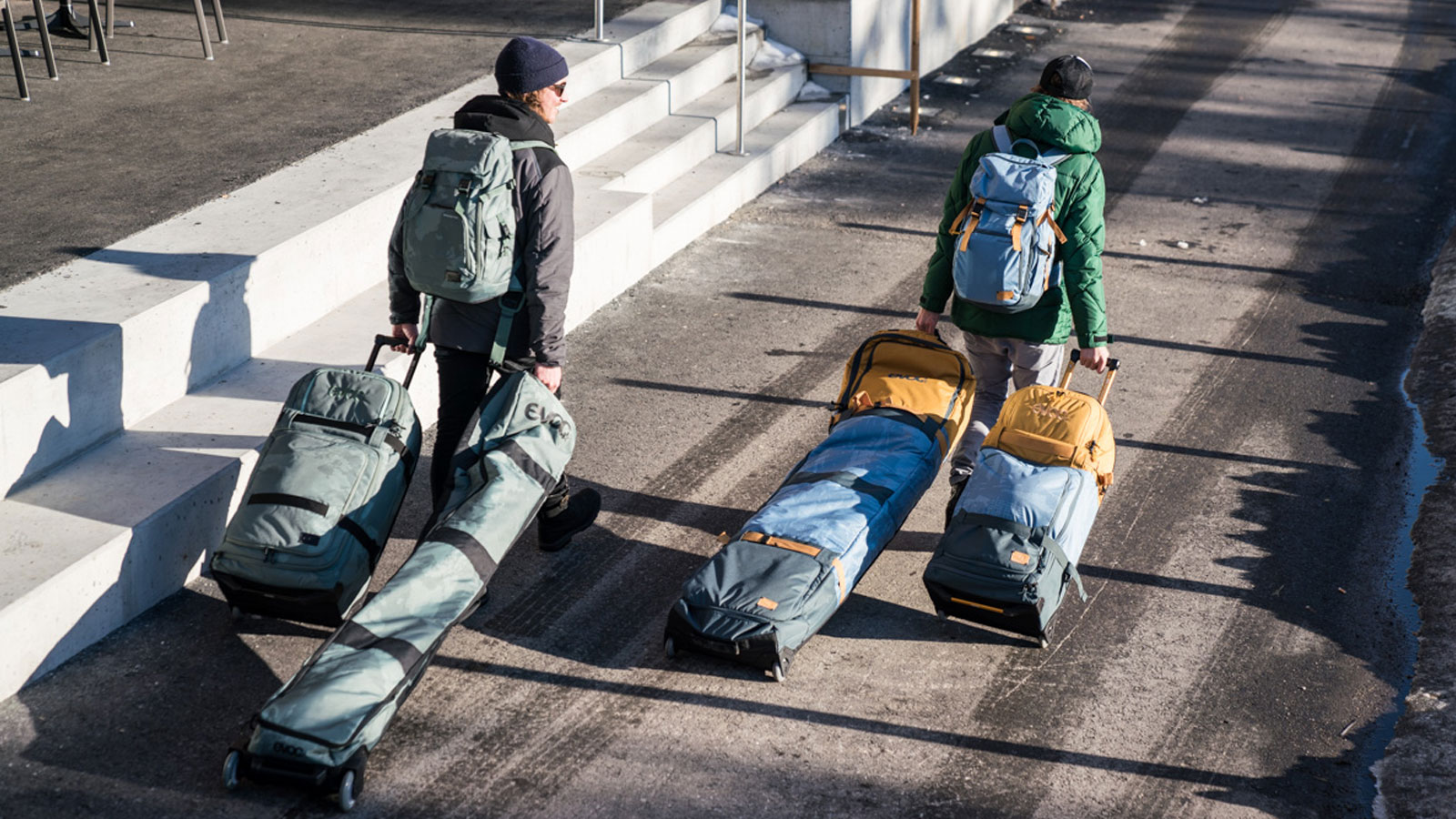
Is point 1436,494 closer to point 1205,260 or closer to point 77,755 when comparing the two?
point 1205,260

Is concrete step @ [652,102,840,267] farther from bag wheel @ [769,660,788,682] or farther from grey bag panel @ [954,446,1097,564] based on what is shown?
bag wheel @ [769,660,788,682]

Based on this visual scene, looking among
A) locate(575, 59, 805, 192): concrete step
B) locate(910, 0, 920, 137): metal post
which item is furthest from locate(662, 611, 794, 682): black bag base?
locate(910, 0, 920, 137): metal post

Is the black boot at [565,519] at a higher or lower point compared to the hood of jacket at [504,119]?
lower

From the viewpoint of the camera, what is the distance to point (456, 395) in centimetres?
561

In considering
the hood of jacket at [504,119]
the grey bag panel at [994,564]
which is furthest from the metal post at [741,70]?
the grey bag panel at [994,564]

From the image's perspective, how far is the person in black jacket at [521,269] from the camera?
530 cm

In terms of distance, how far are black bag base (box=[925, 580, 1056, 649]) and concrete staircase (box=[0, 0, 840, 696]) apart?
2.91 m

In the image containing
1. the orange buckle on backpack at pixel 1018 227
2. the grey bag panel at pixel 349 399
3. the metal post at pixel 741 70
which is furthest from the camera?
the metal post at pixel 741 70

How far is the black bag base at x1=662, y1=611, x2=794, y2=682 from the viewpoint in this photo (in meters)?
5.02

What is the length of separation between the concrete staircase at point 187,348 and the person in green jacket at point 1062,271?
274 cm

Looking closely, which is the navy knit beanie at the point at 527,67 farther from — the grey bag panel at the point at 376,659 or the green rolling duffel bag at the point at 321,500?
the grey bag panel at the point at 376,659

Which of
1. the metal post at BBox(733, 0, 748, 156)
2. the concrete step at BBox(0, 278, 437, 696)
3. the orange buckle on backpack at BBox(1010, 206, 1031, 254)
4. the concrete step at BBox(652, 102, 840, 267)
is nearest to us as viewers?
the concrete step at BBox(0, 278, 437, 696)

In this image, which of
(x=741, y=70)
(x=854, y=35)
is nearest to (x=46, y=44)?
(x=741, y=70)

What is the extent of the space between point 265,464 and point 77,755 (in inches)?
46.8
